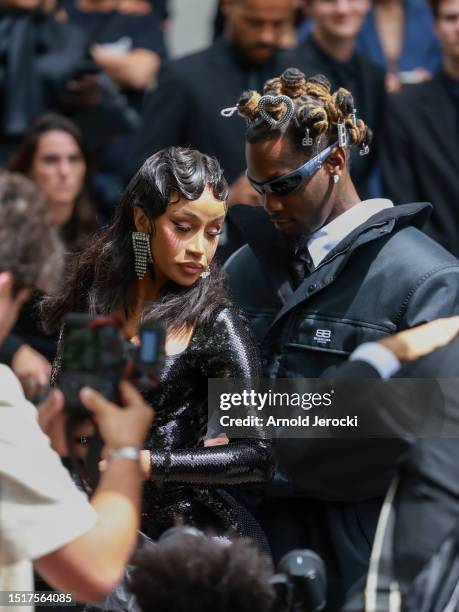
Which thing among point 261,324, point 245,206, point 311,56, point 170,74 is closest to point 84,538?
point 261,324

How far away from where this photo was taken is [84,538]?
8.77ft

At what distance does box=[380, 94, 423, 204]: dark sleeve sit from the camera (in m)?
6.11

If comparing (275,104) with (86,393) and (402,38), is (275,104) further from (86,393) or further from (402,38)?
(402,38)

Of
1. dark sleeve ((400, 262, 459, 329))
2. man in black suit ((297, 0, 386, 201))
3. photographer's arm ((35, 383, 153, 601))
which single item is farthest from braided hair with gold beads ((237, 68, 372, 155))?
Answer: man in black suit ((297, 0, 386, 201))

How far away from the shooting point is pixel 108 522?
270 cm

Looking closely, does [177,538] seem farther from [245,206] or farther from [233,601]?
[245,206]

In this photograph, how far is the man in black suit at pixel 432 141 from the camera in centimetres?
605

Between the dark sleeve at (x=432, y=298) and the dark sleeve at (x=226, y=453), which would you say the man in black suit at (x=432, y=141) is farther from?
the dark sleeve at (x=226, y=453)

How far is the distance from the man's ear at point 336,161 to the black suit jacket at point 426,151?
76.6 inches

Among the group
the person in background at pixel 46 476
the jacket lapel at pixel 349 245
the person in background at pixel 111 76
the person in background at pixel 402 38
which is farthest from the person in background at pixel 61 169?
the person in background at pixel 46 476

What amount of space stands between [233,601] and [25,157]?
3.83 metres

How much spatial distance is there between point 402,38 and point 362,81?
1259 mm

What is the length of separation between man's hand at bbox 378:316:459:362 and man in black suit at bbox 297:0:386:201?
2.57 m

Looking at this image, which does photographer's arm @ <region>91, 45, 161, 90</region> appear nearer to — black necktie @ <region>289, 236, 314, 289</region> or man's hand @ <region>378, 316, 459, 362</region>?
black necktie @ <region>289, 236, 314, 289</region>
